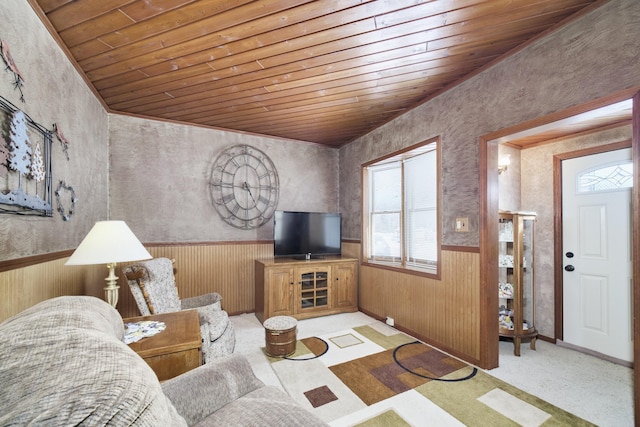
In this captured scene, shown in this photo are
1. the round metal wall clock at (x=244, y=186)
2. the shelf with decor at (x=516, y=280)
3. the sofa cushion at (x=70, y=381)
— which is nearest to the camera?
the sofa cushion at (x=70, y=381)

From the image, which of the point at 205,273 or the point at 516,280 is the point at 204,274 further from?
the point at 516,280

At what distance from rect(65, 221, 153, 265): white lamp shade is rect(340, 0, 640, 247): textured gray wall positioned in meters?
2.70

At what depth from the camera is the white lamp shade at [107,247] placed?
160 centimetres

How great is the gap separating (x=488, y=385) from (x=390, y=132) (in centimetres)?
286

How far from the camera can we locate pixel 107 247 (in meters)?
1.65

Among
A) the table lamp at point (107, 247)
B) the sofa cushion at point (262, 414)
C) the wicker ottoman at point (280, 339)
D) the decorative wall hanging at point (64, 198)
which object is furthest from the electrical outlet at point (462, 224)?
the decorative wall hanging at point (64, 198)

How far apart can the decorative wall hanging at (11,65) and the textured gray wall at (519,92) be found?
322 centimetres

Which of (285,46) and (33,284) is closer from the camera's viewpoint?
(33,284)

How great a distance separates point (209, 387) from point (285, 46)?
2.26m

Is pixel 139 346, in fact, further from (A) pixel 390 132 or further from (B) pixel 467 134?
(A) pixel 390 132

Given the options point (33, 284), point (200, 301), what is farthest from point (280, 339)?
point (33, 284)

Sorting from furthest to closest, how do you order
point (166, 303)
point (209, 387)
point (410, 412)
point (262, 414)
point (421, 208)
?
point (421, 208)
point (166, 303)
point (410, 412)
point (209, 387)
point (262, 414)

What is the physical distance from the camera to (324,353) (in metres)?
2.68

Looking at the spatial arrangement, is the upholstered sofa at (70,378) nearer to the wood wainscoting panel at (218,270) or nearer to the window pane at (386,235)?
the wood wainscoting panel at (218,270)
